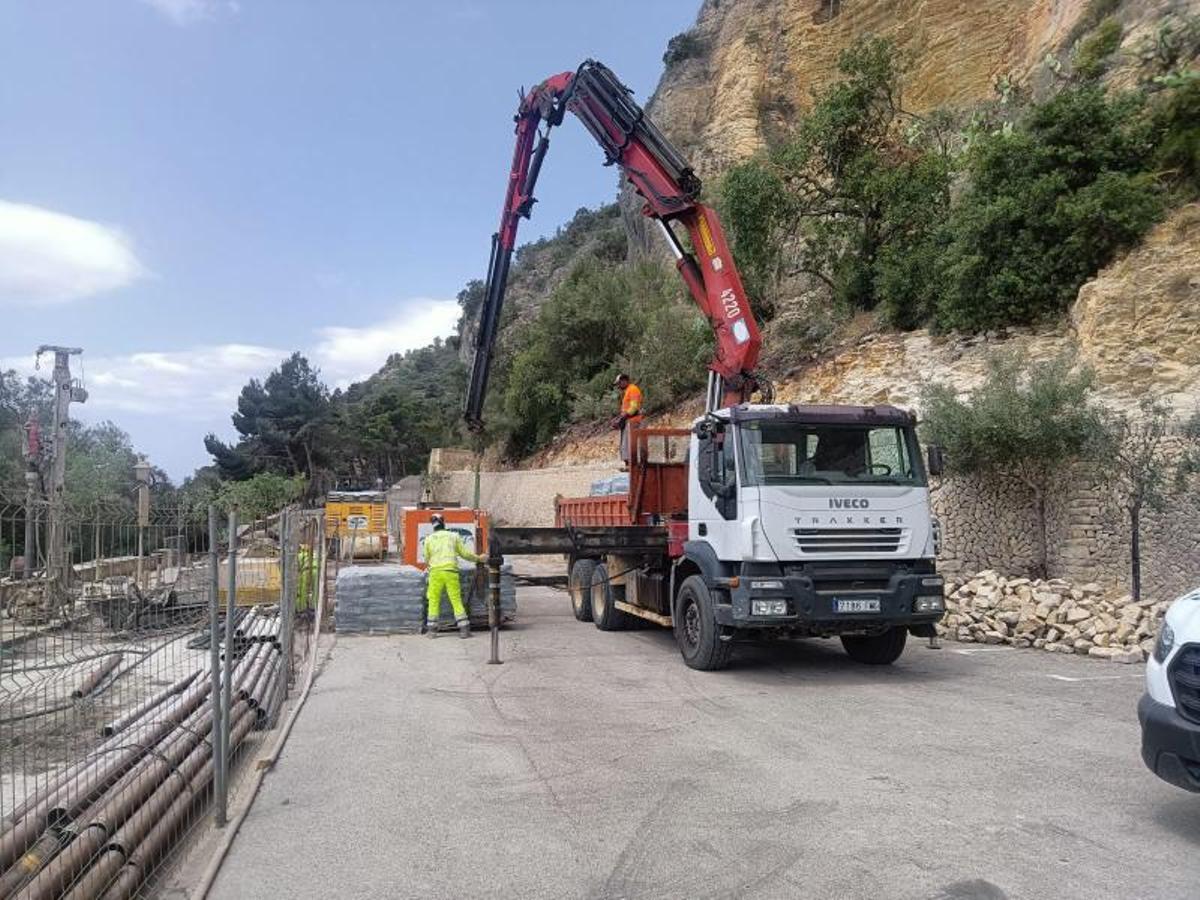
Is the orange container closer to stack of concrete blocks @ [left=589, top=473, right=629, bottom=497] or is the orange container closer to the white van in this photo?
stack of concrete blocks @ [left=589, top=473, right=629, bottom=497]

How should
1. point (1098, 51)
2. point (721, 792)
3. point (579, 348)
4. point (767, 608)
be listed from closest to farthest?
point (721, 792), point (767, 608), point (1098, 51), point (579, 348)

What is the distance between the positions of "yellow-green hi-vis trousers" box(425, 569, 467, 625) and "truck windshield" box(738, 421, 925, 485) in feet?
16.7

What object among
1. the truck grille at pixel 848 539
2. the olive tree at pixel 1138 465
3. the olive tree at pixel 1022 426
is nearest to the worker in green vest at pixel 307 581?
the truck grille at pixel 848 539

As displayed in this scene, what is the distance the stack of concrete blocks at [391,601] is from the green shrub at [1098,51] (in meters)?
17.0

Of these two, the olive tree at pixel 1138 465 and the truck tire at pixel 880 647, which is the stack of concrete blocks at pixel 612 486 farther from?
the olive tree at pixel 1138 465

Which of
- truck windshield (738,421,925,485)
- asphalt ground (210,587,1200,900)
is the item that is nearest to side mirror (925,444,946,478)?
truck windshield (738,421,925,485)

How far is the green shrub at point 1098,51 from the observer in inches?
771

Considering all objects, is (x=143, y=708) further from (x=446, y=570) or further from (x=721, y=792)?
(x=446, y=570)

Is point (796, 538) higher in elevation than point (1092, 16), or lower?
lower

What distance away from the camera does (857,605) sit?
28.9 ft

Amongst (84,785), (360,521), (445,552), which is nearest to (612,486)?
(445,552)

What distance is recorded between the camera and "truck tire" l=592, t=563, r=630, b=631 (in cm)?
1302

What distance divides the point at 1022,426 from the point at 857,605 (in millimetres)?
5920

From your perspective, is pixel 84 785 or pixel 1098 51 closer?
pixel 84 785
